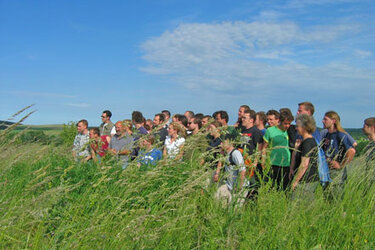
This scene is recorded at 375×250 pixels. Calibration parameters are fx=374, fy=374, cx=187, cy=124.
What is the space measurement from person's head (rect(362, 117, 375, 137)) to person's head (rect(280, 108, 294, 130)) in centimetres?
119

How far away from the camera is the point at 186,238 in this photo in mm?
3416

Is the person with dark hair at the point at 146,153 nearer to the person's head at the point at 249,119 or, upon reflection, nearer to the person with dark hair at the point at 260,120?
the person's head at the point at 249,119

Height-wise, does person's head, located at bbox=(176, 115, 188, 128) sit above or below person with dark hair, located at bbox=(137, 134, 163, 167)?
above

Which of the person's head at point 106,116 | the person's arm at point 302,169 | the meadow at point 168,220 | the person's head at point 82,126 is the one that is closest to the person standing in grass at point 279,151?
the person's arm at point 302,169

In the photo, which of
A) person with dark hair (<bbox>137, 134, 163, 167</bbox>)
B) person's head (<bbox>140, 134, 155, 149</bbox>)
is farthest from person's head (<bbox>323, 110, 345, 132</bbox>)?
person's head (<bbox>140, 134, 155, 149</bbox>)

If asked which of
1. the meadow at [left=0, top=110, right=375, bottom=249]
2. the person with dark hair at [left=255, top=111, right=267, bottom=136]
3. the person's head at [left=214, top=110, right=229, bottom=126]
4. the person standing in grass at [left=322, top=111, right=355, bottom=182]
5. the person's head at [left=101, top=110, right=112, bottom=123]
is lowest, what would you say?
the meadow at [left=0, top=110, right=375, bottom=249]

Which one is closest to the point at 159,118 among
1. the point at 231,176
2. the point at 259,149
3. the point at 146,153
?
the point at 259,149

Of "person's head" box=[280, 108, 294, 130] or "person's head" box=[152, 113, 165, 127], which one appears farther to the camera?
"person's head" box=[152, 113, 165, 127]

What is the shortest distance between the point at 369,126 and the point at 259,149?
1.81 meters

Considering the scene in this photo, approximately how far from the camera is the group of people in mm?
4180

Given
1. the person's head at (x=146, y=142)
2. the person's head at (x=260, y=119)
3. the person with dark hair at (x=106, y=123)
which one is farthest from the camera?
the person with dark hair at (x=106, y=123)

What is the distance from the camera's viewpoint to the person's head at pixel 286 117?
661 centimetres

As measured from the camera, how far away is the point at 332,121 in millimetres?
6801

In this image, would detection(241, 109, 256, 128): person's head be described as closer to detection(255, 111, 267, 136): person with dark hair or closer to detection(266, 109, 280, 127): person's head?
detection(266, 109, 280, 127): person's head
